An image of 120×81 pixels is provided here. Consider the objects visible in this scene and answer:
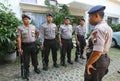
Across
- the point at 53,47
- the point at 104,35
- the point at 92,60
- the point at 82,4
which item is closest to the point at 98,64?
the point at 92,60

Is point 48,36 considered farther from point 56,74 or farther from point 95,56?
point 95,56

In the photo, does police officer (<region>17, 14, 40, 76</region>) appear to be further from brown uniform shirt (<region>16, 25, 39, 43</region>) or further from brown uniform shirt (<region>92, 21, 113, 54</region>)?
brown uniform shirt (<region>92, 21, 113, 54</region>)

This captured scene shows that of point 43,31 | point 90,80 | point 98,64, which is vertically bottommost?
point 90,80

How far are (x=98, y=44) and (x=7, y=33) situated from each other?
15.5 ft

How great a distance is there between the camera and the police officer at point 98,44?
2561mm

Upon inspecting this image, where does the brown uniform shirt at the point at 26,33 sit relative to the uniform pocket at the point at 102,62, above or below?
above

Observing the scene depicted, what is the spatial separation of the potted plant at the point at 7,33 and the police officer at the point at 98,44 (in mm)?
4248

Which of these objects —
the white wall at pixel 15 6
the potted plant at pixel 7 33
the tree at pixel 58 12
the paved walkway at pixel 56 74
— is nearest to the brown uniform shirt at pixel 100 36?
the paved walkway at pixel 56 74

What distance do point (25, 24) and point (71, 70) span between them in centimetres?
215

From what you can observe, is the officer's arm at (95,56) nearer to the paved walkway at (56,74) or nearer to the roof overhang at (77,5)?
the paved walkway at (56,74)

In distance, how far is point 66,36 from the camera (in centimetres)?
636

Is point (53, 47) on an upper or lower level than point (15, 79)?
upper

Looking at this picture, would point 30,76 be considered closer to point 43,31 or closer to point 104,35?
point 43,31

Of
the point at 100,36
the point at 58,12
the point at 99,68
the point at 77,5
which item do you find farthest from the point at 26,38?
the point at 77,5
